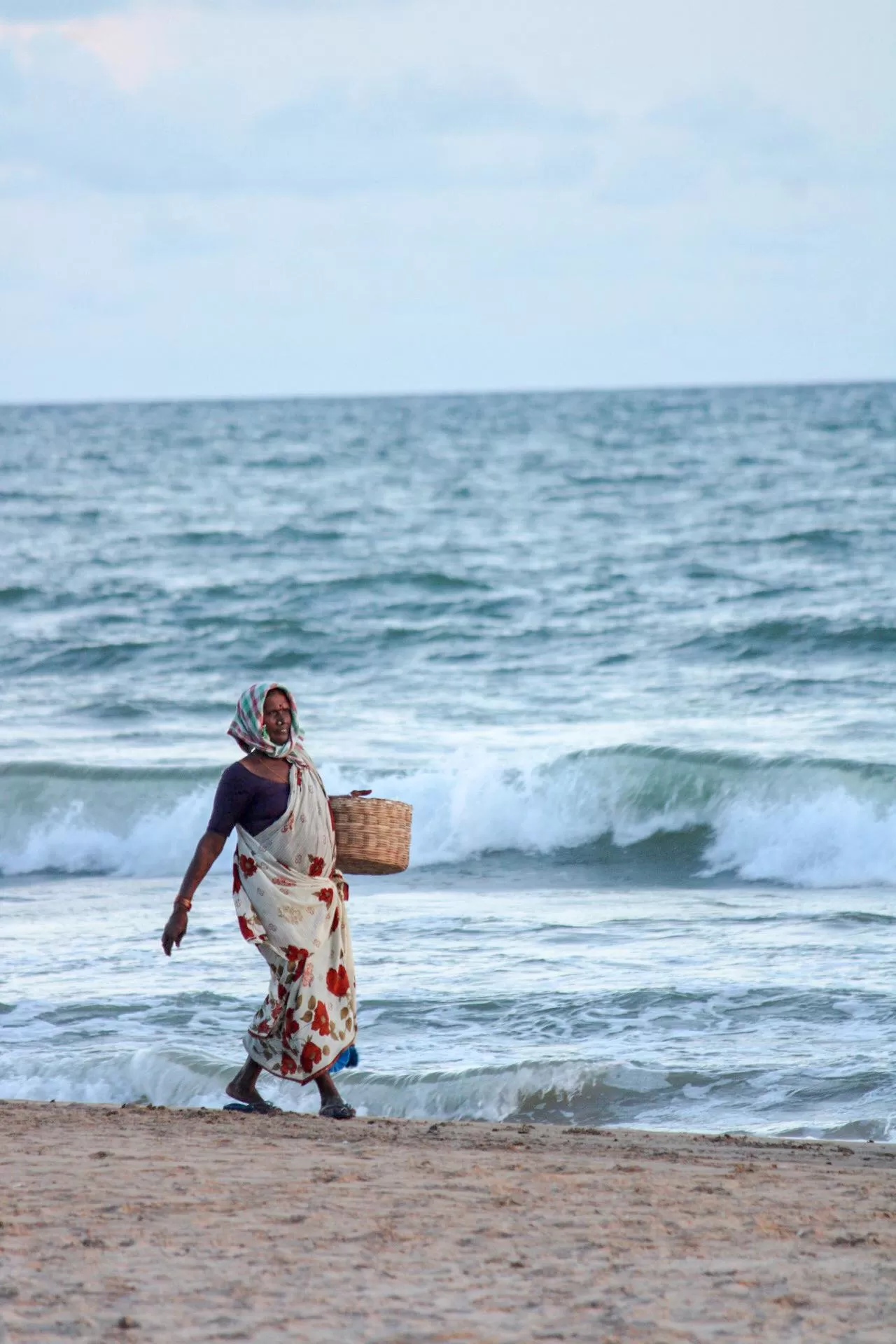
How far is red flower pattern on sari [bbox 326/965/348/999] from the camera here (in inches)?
211

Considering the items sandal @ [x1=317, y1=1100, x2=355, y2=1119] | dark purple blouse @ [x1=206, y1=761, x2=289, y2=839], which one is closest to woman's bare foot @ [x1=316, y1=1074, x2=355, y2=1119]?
sandal @ [x1=317, y1=1100, x2=355, y2=1119]

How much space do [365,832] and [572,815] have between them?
673cm

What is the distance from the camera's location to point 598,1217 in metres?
4.07

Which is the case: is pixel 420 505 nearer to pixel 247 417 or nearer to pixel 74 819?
pixel 74 819

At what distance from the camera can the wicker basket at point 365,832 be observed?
544 centimetres

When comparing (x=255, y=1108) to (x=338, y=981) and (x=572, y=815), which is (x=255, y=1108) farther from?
(x=572, y=815)

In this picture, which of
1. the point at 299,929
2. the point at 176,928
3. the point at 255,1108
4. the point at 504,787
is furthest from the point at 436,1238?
the point at 504,787

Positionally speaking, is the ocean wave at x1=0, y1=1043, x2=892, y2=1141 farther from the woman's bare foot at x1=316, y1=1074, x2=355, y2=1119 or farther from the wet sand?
the wet sand

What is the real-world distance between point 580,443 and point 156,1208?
157 feet

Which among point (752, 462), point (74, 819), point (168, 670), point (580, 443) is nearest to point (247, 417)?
point (580, 443)

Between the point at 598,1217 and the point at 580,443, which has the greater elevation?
the point at 580,443

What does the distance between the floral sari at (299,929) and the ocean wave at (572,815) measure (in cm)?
541

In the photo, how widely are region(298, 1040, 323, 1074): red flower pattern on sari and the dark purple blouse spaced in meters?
0.72

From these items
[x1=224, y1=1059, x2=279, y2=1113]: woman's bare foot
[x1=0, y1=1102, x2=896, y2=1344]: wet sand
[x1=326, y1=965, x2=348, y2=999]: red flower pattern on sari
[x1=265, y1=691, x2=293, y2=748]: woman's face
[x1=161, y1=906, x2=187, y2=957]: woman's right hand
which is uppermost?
[x1=265, y1=691, x2=293, y2=748]: woman's face
